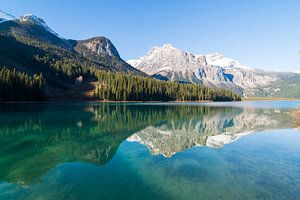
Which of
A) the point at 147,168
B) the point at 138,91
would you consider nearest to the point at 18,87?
the point at 138,91

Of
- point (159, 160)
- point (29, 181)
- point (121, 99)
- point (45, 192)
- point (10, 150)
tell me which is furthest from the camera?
point (121, 99)

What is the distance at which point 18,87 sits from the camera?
120 metres

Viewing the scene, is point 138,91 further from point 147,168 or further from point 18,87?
point 147,168

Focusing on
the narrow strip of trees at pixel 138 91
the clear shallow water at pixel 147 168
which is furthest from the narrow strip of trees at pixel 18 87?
the clear shallow water at pixel 147 168

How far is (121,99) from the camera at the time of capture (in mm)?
167125

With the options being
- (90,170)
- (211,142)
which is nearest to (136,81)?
(211,142)

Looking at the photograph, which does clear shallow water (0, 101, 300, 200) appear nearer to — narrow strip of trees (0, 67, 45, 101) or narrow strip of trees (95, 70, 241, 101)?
narrow strip of trees (0, 67, 45, 101)

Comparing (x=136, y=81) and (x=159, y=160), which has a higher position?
(x=136, y=81)

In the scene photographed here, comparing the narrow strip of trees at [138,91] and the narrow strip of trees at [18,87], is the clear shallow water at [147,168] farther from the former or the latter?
the narrow strip of trees at [138,91]

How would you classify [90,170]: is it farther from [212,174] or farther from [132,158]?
[212,174]

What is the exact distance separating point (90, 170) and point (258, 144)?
20415 mm

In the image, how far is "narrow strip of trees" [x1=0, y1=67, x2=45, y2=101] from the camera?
376ft

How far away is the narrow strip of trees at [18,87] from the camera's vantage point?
376 ft

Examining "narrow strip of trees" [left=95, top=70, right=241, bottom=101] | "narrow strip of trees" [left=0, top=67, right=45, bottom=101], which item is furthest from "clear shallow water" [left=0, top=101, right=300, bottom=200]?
"narrow strip of trees" [left=95, top=70, right=241, bottom=101]
